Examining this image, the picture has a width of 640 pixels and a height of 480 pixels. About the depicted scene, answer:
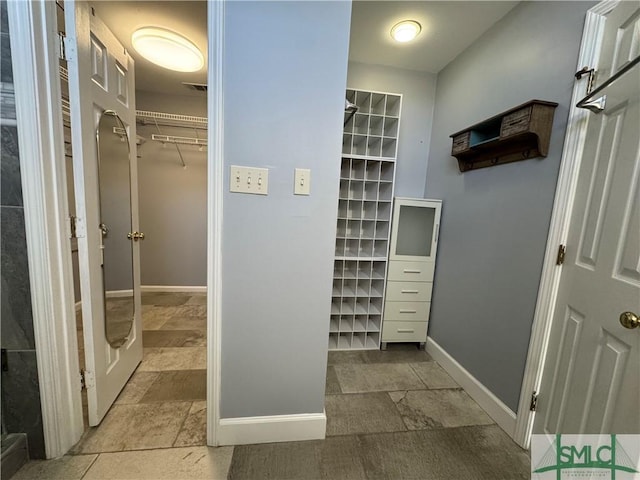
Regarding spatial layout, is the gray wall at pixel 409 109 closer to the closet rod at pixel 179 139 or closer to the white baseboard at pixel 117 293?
the closet rod at pixel 179 139

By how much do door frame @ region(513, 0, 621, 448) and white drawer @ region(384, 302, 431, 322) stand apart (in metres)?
0.93

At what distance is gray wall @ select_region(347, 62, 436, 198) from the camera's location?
2232 millimetres

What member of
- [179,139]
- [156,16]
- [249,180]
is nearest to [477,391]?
[249,180]

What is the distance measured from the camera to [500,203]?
5.20 feet

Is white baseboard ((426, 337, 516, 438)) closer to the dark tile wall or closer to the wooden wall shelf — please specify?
the wooden wall shelf

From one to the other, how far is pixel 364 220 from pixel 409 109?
112cm

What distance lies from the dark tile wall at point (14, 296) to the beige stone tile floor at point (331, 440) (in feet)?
0.77

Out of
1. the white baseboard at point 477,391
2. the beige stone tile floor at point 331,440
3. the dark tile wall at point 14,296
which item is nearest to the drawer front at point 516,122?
the white baseboard at point 477,391

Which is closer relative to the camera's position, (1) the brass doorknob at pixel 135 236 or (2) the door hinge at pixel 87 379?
(2) the door hinge at pixel 87 379

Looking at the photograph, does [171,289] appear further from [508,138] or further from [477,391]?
[508,138]

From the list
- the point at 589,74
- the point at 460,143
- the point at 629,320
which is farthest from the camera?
the point at 460,143

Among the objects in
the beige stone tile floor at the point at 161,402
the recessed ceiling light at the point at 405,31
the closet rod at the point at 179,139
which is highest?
the recessed ceiling light at the point at 405,31

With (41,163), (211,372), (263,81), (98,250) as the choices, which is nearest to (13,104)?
(41,163)

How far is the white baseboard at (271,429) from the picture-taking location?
1.26 meters
